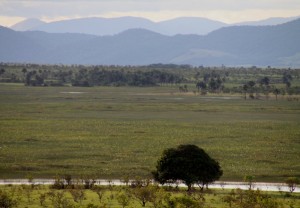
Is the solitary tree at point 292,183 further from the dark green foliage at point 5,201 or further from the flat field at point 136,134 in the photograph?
the dark green foliage at point 5,201

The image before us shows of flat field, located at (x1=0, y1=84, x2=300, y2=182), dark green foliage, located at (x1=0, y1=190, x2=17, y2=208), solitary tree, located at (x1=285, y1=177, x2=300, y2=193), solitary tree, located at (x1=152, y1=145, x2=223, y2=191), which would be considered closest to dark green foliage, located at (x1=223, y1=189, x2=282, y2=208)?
solitary tree, located at (x1=152, y1=145, x2=223, y2=191)

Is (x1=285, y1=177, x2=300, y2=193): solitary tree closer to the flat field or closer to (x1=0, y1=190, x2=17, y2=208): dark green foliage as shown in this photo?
the flat field

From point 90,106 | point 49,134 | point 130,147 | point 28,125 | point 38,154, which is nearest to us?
point 38,154

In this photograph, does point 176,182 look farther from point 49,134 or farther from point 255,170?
point 49,134

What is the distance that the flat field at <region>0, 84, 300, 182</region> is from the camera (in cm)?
6303

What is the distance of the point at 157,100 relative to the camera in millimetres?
142875

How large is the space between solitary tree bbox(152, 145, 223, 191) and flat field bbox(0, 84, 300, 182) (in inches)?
257

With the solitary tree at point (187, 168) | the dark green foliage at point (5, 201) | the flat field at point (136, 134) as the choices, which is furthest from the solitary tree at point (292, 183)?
the dark green foliage at point (5, 201)

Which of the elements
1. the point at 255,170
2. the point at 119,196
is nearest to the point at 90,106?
the point at 255,170

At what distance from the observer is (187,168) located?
52344 millimetres

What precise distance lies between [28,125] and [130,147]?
79.3 ft

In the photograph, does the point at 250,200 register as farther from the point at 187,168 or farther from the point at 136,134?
the point at 136,134

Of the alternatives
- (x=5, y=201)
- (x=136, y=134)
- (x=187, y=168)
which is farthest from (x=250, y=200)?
(x=136, y=134)

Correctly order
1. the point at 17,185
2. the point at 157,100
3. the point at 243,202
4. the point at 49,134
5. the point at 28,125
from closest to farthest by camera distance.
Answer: the point at 243,202 → the point at 17,185 → the point at 49,134 → the point at 28,125 → the point at 157,100
